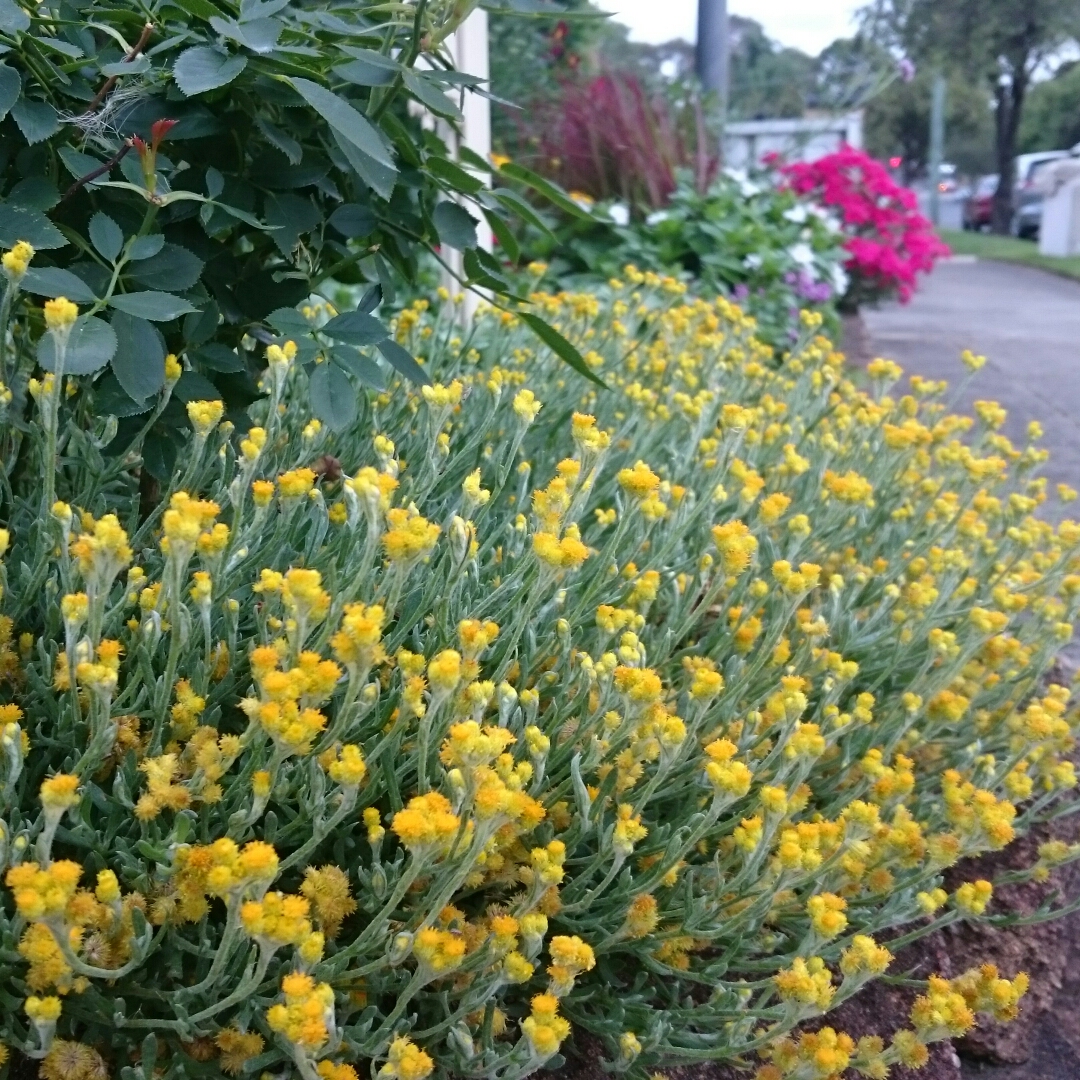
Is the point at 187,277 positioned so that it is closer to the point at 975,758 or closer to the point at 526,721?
the point at 526,721

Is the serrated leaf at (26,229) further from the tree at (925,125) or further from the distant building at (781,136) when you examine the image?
the tree at (925,125)

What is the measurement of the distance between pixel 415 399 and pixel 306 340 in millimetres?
491

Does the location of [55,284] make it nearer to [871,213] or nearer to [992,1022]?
[992,1022]

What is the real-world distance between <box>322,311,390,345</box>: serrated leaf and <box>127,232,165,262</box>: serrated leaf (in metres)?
0.21

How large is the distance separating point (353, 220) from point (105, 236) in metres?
0.35

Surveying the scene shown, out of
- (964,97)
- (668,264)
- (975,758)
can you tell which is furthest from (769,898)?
(964,97)

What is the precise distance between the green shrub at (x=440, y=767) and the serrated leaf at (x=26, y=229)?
0.14 m

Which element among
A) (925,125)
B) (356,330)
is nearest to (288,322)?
(356,330)

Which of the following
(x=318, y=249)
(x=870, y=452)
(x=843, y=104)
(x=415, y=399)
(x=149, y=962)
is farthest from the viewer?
(x=843, y=104)

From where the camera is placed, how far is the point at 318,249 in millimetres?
1419

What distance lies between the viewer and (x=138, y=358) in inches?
42.5

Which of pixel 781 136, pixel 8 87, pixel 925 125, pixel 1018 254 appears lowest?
pixel 1018 254

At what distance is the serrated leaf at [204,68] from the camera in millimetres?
1014

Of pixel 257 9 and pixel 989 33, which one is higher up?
pixel 989 33
